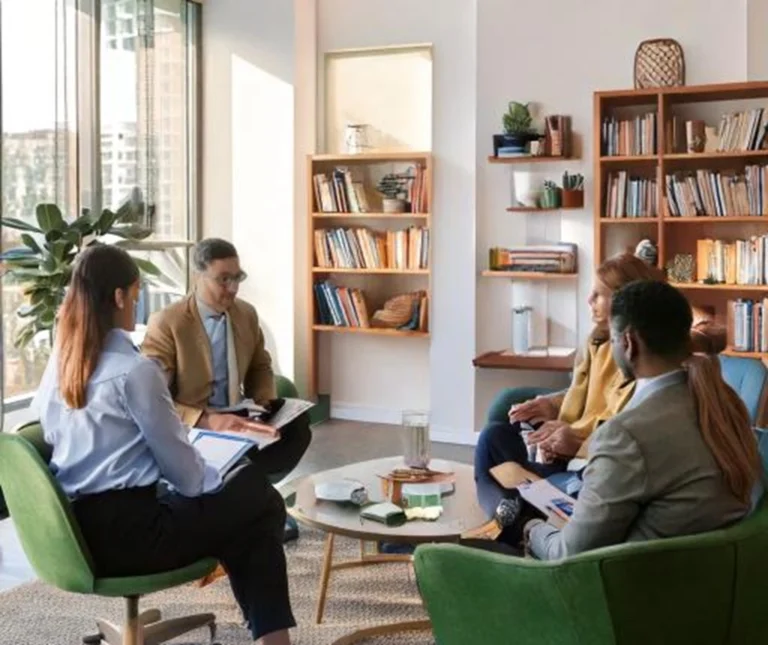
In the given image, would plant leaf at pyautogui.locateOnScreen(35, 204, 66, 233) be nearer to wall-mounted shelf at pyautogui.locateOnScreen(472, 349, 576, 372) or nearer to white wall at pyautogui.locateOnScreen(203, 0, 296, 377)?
white wall at pyautogui.locateOnScreen(203, 0, 296, 377)

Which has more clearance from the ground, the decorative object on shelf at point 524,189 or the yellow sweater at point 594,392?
the decorative object on shelf at point 524,189

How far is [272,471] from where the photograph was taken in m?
3.70

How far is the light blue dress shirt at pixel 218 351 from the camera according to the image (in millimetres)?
3740

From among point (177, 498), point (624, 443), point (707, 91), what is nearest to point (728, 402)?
point (624, 443)

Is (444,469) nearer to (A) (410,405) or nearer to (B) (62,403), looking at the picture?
(B) (62,403)

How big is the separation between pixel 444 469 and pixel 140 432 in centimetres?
123

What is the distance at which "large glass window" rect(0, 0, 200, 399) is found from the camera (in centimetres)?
512

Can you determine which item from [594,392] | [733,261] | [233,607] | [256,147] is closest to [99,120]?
[256,147]

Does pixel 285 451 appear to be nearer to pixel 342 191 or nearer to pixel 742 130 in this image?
pixel 342 191

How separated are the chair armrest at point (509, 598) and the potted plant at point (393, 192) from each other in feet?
14.4

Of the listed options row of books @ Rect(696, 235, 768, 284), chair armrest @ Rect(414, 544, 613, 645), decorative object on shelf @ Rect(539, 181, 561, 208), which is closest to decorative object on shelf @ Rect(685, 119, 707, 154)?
row of books @ Rect(696, 235, 768, 284)

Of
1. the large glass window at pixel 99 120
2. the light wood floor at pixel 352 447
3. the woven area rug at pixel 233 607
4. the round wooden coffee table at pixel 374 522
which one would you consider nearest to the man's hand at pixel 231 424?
the round wooden coffee table at pixel 374 522

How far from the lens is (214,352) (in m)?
3.75

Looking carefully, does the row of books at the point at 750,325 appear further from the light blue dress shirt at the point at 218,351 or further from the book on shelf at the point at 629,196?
the light blue dress shirt at the point at 218,351
